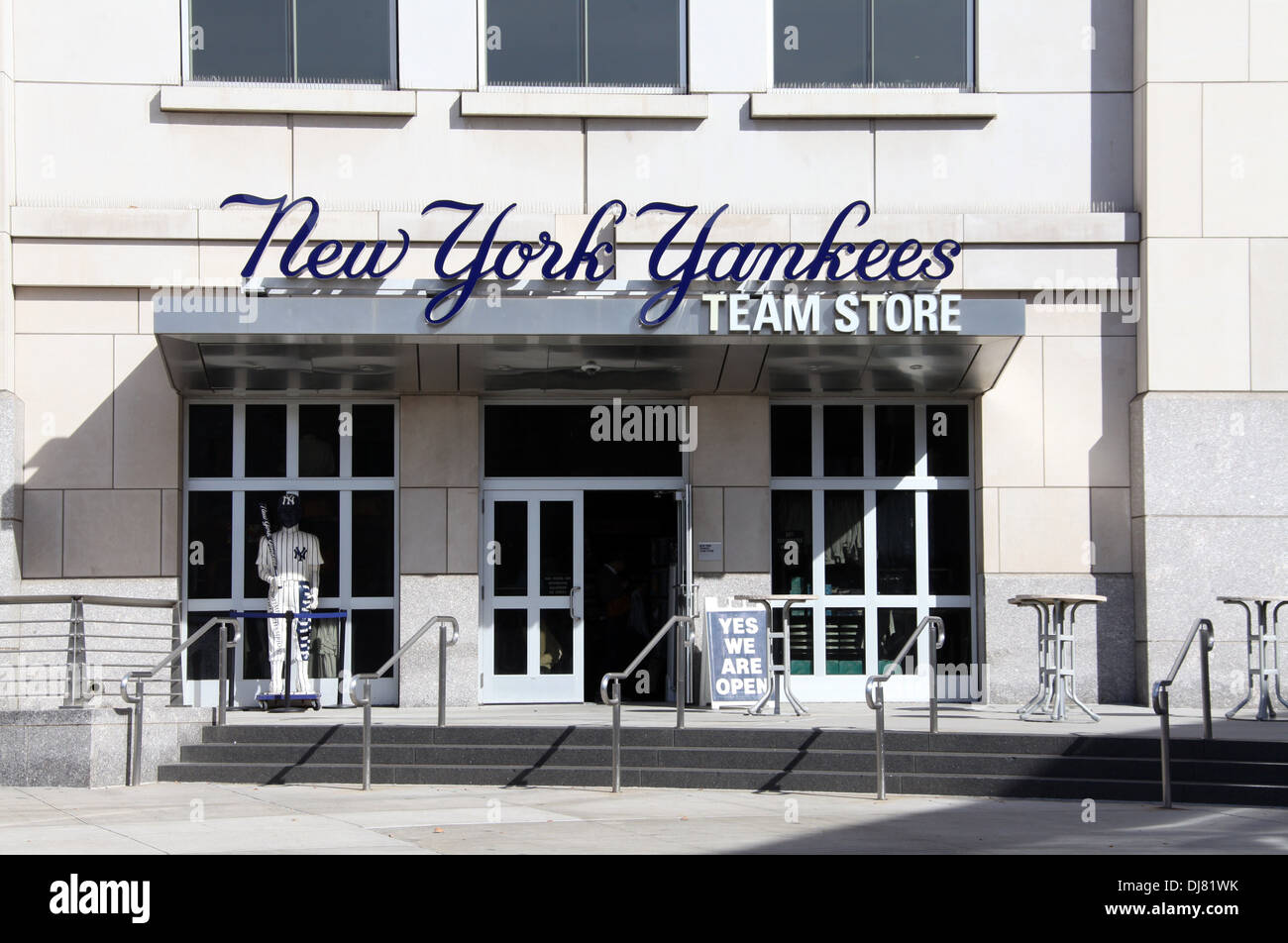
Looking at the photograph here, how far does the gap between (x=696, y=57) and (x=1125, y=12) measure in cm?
483

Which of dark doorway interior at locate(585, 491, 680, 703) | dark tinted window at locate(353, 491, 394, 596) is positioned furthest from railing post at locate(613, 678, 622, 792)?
dark tinted window at locate(353, 491, 394, 596)

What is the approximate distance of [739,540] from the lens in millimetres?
17266

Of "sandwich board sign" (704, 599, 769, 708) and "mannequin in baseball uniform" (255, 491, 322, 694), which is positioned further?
"mannequin in baseball uniform" (255, 491, 322, 694)

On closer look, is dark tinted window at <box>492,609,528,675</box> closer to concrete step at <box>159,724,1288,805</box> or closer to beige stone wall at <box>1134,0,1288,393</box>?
concrete step at <box>159,724,1288,805</box>

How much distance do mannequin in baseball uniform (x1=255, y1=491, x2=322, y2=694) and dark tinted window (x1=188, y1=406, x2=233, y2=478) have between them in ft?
3.00

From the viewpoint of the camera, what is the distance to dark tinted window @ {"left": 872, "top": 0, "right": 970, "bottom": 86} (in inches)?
695

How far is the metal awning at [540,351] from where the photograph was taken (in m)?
15.2

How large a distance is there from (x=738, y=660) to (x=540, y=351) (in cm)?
371

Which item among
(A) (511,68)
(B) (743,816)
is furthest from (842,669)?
(A) (511,68)

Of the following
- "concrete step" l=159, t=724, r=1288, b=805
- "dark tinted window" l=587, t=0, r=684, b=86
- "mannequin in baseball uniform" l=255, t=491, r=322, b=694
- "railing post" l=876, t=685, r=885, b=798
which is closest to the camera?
"railing post" l=876, t=685, r=885, b=798

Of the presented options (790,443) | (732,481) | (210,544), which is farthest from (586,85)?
(210,544)

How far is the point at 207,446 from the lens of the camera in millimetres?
17250

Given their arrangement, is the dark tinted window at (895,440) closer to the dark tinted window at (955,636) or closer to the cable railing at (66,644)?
the dark tinted window at (955,636)
